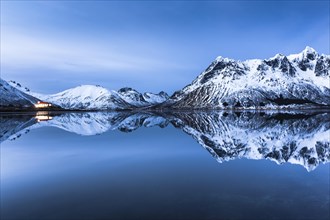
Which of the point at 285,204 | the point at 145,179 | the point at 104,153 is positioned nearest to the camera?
the point at 285,204

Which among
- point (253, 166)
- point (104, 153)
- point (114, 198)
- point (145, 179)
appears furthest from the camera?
point (104, 153)

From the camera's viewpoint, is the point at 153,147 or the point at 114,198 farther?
the point at 153,147

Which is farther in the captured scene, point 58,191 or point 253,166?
point 253,166

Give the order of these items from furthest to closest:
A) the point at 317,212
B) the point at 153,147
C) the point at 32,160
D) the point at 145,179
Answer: the point at 153,147
the point at 32,160
the point at 145,179
the point at 317,212

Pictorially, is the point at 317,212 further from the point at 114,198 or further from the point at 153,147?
the point at 153,147

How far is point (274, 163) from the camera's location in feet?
110

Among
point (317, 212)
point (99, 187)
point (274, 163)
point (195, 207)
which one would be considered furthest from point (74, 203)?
point (274, 163)

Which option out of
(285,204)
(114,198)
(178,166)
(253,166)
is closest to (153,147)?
(178,166)

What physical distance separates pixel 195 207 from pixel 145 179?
341 inches

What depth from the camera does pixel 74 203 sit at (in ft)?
65.0

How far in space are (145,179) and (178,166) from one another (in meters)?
6.94

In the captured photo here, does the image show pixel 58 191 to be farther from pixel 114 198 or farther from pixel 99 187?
pixel 114 198

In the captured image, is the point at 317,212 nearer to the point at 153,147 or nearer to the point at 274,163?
the point at 274,163

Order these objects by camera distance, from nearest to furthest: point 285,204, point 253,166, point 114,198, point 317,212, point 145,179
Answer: point 317,212 < point 285,204 < point 114,198 < point 145,179 < point 253,166
